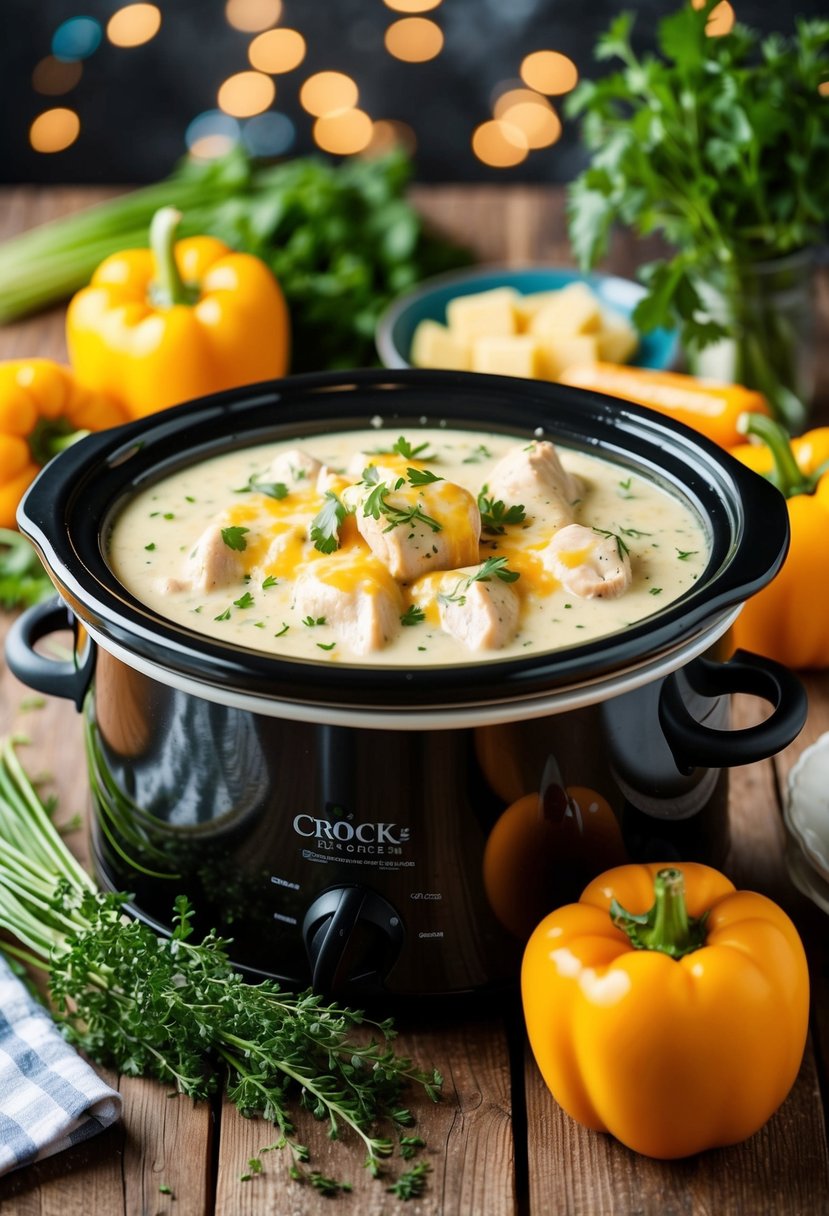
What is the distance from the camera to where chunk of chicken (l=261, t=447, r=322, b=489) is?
83.0 inches

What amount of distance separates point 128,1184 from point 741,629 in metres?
1.43

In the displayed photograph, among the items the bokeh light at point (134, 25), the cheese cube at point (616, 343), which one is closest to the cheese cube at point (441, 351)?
the cheese cube at point (616, 343)

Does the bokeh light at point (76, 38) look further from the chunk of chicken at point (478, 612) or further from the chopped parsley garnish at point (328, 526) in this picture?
the chunk of chicken at point (478, 612)

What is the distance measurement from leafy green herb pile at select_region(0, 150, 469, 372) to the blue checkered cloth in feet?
6.58

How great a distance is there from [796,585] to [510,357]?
2.95 ft

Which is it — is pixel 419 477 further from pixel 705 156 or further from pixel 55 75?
pixel 55 75

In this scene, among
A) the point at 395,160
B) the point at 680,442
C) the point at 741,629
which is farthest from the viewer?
the point at 395,160

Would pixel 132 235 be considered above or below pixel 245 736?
below

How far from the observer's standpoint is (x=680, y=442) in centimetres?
211

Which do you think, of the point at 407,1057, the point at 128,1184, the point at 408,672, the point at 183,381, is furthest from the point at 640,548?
the point at 183,381

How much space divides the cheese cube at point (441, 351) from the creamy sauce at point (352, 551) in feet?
3.31

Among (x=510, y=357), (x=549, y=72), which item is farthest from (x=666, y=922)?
(x=549, y=72)

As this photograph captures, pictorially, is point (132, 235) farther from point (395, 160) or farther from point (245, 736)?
point (245, 736)

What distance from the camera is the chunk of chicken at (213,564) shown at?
1.89 m
